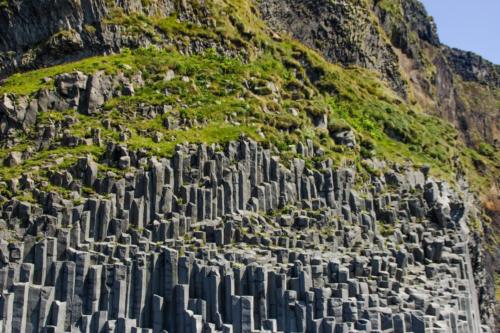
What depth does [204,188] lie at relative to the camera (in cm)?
2694

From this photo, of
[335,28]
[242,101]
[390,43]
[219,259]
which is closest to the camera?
[219,259]

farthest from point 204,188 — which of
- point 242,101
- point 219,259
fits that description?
point 242,101

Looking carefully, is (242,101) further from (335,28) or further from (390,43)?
(390,43)

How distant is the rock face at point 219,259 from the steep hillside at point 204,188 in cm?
7

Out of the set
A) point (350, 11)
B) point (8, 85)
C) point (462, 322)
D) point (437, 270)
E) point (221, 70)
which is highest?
point (350, 11)

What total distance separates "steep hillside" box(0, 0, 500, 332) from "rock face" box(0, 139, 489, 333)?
0.22ft

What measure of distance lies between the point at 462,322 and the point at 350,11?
1537 inches

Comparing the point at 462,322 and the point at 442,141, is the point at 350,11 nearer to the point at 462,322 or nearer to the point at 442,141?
Answer: the point at 442,141

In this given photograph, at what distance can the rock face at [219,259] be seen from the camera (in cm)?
2238

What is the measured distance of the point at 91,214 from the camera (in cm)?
2423

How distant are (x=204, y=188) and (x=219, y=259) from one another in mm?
3762

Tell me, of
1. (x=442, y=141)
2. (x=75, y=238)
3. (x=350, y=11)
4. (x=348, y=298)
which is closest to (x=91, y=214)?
(x=75, y=238)

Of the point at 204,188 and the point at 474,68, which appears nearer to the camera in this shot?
the point at 204,188

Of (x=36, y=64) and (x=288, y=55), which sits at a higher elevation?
(x=288, y=55)
